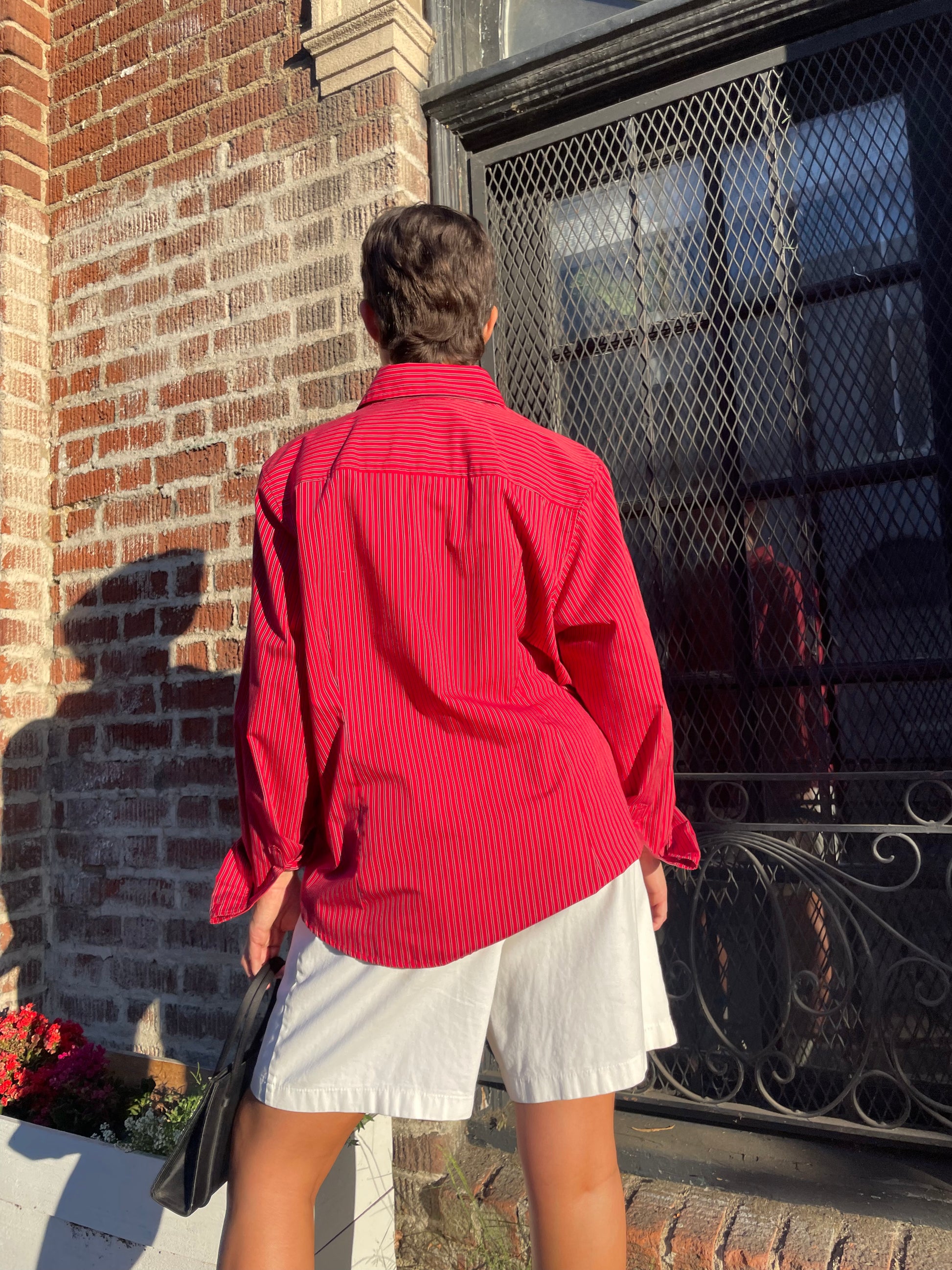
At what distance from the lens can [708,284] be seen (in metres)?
2.27

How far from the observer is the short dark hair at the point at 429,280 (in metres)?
1.39

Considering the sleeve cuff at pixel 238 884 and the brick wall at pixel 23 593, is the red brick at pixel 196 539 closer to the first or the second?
the brick wall at pixel 23 593

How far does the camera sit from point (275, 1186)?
4.16 ft

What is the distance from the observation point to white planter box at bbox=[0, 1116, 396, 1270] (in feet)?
5.94

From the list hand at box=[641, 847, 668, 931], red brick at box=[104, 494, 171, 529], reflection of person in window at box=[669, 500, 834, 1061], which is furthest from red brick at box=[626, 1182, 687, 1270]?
red brick at box=[104, 494, 171, 529]

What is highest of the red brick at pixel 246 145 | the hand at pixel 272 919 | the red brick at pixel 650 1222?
the red brick at pixel 246 145

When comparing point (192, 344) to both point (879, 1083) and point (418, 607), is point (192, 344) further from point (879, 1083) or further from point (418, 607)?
point (879, 1083)

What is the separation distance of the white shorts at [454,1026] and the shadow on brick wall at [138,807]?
1.30 m

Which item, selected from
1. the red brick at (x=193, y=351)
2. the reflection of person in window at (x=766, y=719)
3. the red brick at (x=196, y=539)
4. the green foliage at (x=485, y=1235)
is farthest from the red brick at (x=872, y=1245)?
the red brick at (x=193, y=351)

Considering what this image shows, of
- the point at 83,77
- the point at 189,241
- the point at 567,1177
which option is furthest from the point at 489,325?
the point at 83,77

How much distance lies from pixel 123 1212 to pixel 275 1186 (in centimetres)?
85

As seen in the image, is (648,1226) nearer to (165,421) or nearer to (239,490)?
(239,490)

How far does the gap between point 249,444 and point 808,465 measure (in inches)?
56.7

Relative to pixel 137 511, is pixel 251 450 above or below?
above
